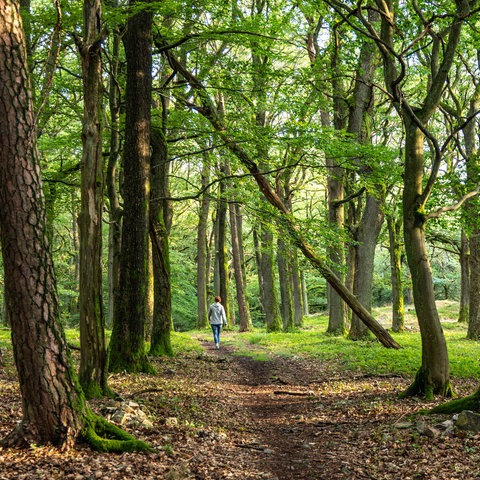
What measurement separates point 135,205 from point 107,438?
19.0 ft

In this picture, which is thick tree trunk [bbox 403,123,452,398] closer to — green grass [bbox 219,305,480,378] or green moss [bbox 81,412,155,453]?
green grass [bbox 219,305,480,378]

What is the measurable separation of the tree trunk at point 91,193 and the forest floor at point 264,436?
45.1 inches

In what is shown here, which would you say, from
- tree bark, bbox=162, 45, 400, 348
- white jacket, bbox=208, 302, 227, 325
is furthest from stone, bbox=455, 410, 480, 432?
white jacket, bbox=208, 302, 227, 325

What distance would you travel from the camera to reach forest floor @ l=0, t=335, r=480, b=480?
16.0 ft

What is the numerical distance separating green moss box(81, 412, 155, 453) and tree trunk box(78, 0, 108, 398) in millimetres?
1598

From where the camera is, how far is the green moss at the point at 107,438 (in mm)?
5070

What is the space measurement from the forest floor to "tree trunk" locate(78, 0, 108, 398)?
3.75ft

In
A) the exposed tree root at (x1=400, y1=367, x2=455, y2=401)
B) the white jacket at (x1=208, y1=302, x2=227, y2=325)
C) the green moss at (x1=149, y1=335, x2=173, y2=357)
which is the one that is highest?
the white jacket at (x1=208, y1=302, x2=227, y2=325)

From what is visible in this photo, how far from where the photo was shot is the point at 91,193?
6586mm

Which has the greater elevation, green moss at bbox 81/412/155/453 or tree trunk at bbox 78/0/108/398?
tree trunk at bbox 78/0/108/398

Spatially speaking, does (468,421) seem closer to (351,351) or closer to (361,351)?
(361,351)

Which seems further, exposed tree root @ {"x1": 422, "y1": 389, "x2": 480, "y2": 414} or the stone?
exposed tree root @ {"x1": 422, "y1": 389, "x2": 480, "y2": 414}

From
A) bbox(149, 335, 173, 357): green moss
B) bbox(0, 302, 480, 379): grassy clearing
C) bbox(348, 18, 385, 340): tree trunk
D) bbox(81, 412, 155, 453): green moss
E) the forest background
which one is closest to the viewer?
bbox(81, 412, 155, 453): green moss

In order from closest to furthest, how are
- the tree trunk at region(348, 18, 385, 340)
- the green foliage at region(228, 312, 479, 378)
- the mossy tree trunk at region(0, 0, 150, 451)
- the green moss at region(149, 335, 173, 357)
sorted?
the mossy tree trunk at region(0, 0, 150, 451) → the green foliage at region(228, 312, 479, 378) → the green moss at region(149, 335, 173, 357) → the tree trunk at region(348, 18, 385, 340)
